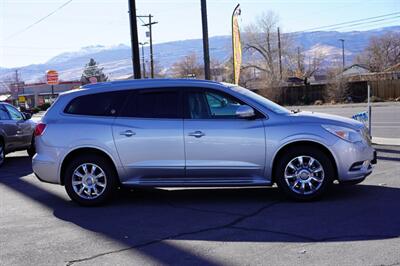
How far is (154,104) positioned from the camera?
807 cm

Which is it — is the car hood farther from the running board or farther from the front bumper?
the running board

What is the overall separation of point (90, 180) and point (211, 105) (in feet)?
6.81

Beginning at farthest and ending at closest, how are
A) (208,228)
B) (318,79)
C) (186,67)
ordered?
(186,67) → (318,79) → (208,228)

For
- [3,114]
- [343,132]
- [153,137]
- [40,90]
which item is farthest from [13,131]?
[40,90]

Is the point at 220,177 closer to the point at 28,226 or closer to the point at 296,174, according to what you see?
the point at 296,174

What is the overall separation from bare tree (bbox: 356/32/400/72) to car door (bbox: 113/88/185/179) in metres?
111

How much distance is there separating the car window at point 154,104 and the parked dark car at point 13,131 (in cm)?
705

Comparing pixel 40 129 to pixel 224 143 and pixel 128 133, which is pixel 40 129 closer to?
pixel 128 133

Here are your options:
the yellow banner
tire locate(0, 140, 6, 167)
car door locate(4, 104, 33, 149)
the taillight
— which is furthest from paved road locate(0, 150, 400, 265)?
the yellow banner

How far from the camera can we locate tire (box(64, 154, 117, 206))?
804cm

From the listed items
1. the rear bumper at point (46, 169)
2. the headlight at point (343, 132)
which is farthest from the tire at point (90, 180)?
the headlight at point (343, 132)

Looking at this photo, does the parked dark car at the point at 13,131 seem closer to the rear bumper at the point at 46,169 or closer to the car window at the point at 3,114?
the car window at the point at 3,114

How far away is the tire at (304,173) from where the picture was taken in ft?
25.1

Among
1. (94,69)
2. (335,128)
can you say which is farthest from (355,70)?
(335,128)
